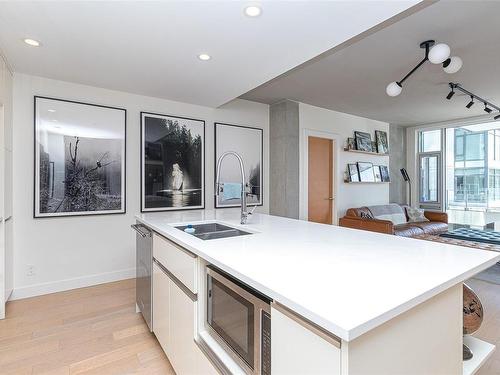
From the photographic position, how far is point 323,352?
0.72 metres

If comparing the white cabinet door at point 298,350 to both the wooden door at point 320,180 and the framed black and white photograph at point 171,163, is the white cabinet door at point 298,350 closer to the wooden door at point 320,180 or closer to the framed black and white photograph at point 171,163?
the framed black and white photograph at point 171,163

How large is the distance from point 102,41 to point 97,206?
1873mm

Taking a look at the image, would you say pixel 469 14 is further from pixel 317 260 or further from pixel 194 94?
pixel 194 94

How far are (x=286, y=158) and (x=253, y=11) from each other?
271 centimetres

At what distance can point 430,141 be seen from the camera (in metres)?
6.15

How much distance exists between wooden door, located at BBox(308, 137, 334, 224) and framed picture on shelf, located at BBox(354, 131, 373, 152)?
618mm

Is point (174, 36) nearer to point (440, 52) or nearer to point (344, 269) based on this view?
point (344, 269)

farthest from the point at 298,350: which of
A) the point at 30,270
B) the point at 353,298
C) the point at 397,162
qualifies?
the point at 397,162

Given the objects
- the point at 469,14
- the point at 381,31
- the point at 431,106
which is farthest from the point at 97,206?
the point at 431,106

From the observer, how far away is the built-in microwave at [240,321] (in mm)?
987

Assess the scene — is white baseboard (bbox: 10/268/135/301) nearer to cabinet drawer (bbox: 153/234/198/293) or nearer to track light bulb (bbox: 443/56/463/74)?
cabinet drawer (bbox: 153/234/198/293)

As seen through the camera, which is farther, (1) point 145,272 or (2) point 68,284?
(2) point 68,284

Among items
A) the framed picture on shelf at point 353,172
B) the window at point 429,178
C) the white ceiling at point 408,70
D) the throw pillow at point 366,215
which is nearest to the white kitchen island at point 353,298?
the white ceiling at point 408,70

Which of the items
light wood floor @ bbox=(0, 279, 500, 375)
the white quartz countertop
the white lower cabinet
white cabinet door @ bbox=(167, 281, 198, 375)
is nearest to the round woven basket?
the white quartz countertop
